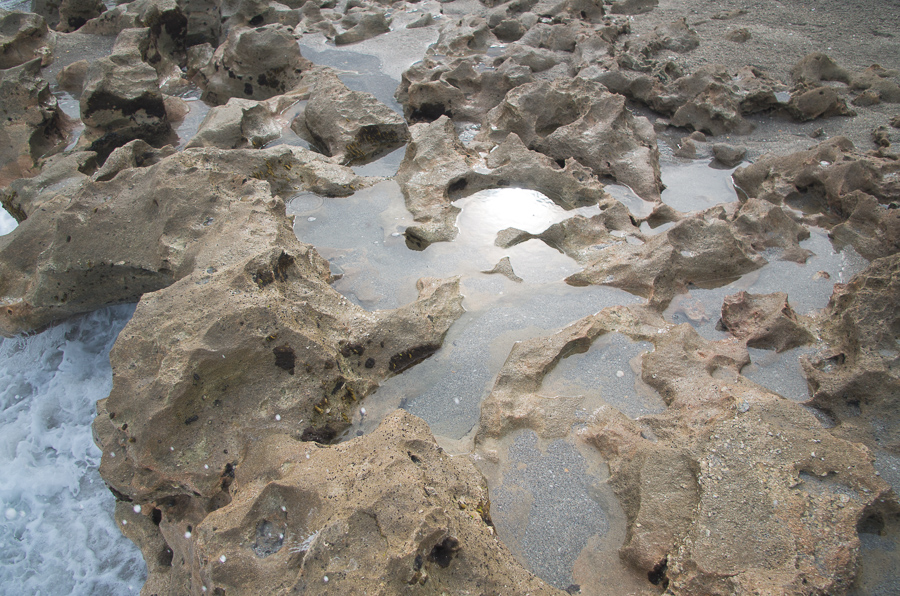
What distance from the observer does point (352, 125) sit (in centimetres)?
426

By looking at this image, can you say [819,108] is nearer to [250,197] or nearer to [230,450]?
[250,197]

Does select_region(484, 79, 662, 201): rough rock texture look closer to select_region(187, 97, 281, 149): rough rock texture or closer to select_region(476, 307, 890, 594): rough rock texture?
select_region(187, 97, 281, 149): rough rock texture

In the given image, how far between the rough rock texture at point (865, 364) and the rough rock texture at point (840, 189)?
2.76 feet

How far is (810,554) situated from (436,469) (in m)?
1.13

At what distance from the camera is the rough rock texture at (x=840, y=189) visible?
3.15 m

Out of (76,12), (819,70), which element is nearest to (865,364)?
(819,70)

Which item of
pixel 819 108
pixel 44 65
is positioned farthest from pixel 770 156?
pixel 44 65

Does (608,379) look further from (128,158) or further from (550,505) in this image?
(128,158)

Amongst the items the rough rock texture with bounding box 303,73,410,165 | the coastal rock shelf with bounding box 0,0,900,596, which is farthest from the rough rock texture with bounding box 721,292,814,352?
the rough rock texture with bounding box 303,73,410,165

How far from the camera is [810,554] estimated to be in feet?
5.14

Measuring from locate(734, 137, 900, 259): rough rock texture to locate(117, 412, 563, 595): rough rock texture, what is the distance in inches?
112

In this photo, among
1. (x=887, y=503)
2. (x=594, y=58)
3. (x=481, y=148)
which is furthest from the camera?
(x=594, y=58)

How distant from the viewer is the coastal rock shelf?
1.68 metres

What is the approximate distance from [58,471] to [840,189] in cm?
469
